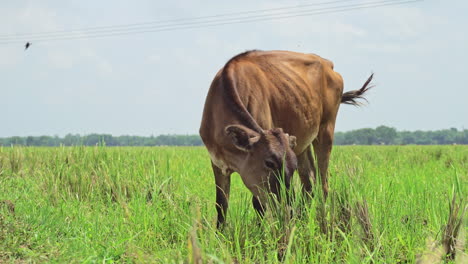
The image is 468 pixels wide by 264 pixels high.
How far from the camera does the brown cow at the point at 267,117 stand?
4.30 metres

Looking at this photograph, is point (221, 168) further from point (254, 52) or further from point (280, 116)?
point (254, 52)

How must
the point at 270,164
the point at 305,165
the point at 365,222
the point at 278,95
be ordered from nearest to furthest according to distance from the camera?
→ the point at 365,222
the point at 270,164
the point at 278,95
the point at 305,165

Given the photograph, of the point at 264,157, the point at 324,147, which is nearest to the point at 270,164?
the point at 264,157

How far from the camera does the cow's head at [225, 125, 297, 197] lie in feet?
13.6

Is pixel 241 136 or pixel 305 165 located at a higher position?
pixel 241 136

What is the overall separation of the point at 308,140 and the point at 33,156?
752 cm

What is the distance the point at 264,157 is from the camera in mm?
4238

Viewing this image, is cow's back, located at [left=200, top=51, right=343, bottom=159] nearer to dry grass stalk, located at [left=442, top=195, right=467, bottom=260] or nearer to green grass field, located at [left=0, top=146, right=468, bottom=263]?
green grass field, located at [left=0, top=146, right=468, bottom=263]

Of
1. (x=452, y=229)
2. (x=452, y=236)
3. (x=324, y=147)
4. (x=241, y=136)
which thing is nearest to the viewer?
(x=452, y=236)

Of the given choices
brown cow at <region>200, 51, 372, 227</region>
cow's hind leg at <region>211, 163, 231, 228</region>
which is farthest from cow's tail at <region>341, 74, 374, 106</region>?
cow's hind leg at <region>211, 163, 231, 228</region>

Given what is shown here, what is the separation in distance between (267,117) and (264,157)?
3.48ft

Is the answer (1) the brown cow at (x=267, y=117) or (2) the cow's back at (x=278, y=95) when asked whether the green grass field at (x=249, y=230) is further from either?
(2) the cow's back at (x=278, y=95)

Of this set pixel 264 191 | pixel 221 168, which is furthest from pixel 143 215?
pixel 264 191

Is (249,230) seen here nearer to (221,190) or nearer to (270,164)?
(270,164)
